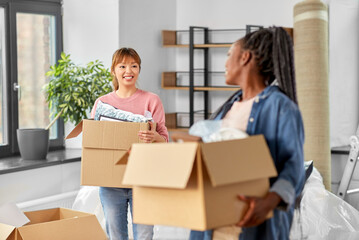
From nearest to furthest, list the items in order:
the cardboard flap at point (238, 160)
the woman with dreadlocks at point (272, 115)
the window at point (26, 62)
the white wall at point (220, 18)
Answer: the cardboard flap at point (238, 160), the woman with dreadlocks at point (272, 115), the window at point (26, 62), the white wall at point (220, 18)

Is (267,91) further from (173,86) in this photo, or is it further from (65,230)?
(173,86)

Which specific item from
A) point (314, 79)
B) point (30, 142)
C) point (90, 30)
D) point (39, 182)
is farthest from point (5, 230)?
point (314, 79)

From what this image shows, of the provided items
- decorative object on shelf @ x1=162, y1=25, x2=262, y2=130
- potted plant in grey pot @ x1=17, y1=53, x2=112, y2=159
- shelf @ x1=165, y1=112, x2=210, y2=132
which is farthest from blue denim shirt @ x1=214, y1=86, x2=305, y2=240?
shelf @ x1=165, y1=112, x2=210, y2=132

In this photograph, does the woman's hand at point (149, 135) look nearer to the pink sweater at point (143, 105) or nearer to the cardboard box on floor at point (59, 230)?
the pink sweater at point (143, 105)

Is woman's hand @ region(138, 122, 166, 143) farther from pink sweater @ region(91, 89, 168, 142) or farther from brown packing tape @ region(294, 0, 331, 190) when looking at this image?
brown packing tape @ region(294, 0, 331, 190)

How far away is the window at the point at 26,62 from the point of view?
3951 millimetres

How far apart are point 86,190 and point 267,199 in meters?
2.53

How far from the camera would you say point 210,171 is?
48.8 inches

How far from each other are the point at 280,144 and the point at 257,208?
0.62ft

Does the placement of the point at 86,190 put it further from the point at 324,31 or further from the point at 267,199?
the point at 267,199

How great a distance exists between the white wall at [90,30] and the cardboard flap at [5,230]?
1.81 m

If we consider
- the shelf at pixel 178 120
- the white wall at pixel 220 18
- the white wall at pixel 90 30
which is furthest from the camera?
the shelf at pixel 178 120

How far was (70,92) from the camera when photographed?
391 cm

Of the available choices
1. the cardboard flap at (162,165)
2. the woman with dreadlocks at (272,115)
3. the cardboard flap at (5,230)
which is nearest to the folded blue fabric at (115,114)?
the cardboard flap at (5,230)
